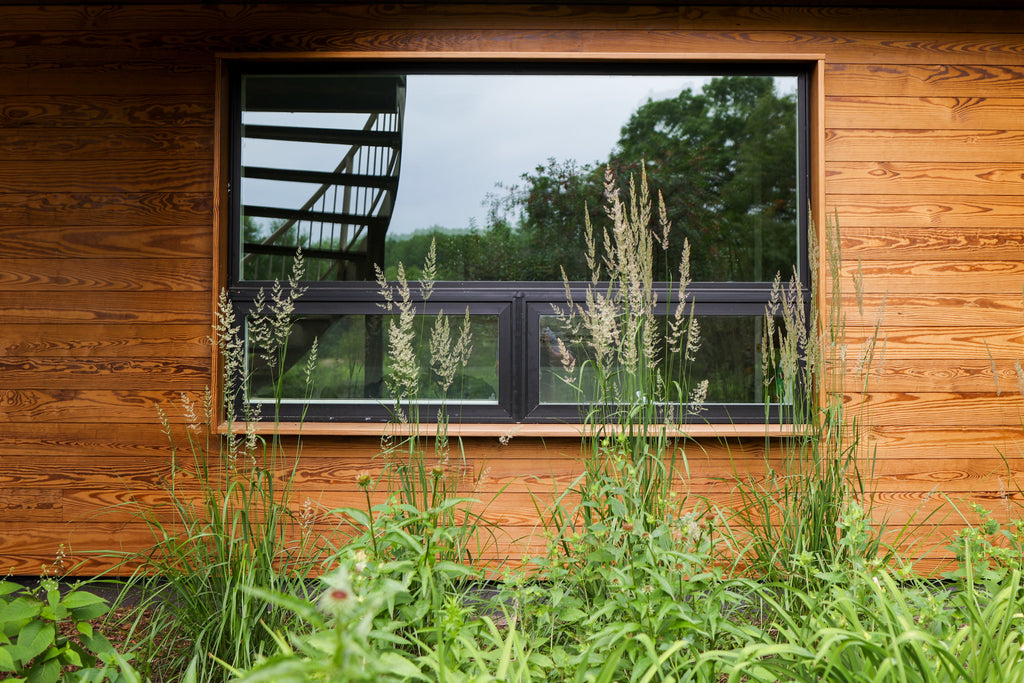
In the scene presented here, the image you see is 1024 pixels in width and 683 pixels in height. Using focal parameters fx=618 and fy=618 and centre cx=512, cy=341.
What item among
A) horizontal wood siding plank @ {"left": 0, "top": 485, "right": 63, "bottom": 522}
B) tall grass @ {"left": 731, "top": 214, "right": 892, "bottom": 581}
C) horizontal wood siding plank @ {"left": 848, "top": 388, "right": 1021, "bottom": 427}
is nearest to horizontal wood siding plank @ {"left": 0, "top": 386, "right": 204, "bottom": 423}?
horizontal wood siding plank @ {"left": 0, "top": 485, "right": 63, "bottom": 522}

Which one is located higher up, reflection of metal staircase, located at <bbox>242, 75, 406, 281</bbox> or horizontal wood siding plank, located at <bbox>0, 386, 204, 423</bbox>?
reflection of metal staircase, located at <bbox>242, 75, 406, 281</bbox>

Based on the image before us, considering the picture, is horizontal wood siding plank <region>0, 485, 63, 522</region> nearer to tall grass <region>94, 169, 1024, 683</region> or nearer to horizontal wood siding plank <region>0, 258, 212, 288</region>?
horizontal wood siding plank <region>0, 258, 212, 288</region>

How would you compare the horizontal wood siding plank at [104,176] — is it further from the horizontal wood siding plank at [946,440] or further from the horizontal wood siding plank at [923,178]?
the horizontal wood siding plank at [946,440]

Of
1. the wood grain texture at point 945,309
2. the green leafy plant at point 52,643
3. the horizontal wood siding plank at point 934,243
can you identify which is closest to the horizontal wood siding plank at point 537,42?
the horizontal wood siding plank at point 934,243

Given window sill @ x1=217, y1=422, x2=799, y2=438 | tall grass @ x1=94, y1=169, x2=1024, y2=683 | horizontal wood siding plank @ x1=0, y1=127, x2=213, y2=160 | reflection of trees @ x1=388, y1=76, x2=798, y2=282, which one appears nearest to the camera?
tall grass @ x1=94, y1=169, x2=1024, y2=683

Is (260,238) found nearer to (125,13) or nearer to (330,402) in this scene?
(330,402)

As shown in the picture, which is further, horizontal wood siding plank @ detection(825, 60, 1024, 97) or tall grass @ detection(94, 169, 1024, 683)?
horizontal wood siding plank @ detection(825, 60, 1024, 97)

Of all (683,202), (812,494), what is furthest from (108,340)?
(812,494)

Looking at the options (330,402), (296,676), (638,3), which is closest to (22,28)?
(330,402)

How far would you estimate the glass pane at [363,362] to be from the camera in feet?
8.47

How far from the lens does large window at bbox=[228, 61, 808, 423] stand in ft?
8.50

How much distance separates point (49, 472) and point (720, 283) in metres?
2.88

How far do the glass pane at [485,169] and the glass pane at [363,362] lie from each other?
0.72 feet

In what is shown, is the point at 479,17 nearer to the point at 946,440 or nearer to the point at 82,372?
the point at 82,372
